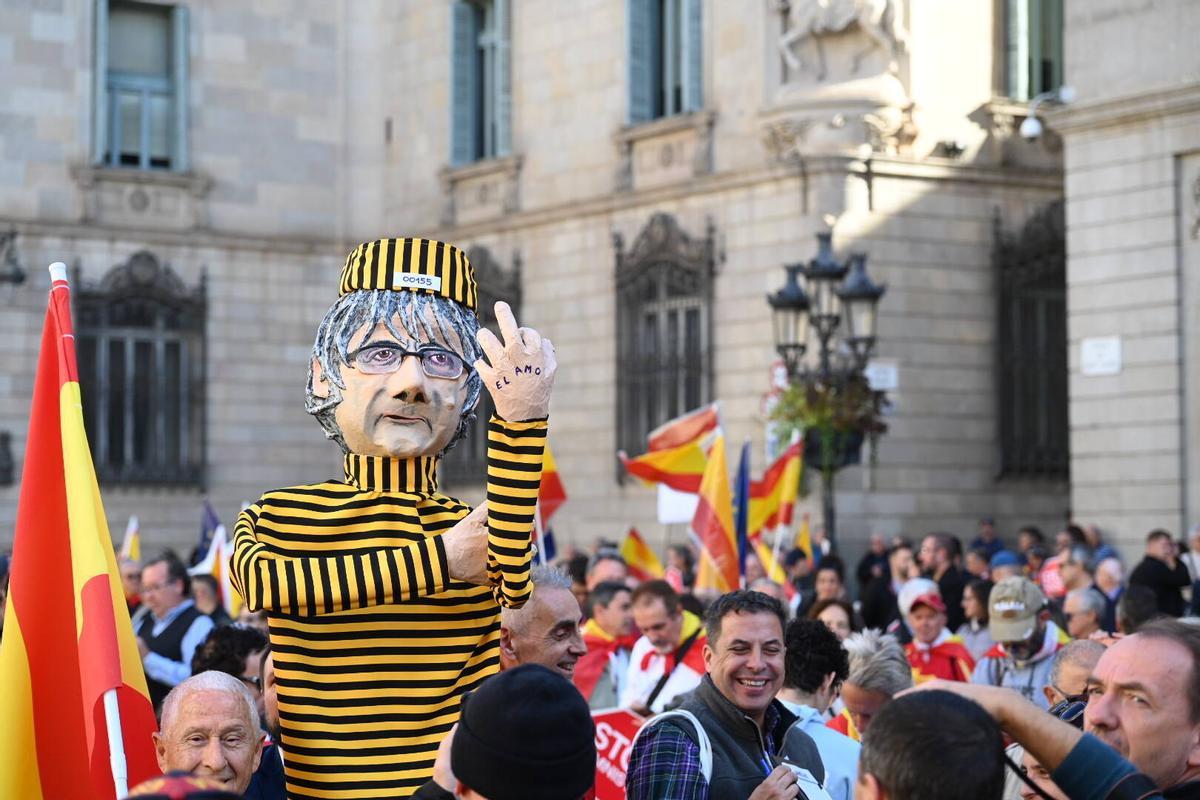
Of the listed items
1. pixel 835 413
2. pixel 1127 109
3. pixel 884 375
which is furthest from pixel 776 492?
pixel 884 375

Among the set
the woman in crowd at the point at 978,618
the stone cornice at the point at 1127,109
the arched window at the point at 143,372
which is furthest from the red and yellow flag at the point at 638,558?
the arched window at the point at 143,372

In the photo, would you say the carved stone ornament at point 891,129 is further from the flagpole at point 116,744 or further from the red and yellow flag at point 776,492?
the flagpole at point 116,744

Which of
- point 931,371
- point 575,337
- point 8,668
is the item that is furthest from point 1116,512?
point 8,668

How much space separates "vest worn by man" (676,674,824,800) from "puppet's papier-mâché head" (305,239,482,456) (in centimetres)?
102

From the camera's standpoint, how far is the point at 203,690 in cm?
539

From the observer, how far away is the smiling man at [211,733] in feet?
17.4

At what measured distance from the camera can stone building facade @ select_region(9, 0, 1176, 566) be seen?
21734 millimetres

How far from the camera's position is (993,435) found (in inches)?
898

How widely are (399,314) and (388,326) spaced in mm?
42

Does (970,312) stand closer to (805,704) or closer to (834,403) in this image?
(834,403)

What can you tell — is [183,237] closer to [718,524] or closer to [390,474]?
[718,524]

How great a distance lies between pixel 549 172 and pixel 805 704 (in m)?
19.3

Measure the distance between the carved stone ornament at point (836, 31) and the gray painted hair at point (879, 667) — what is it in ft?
48.4

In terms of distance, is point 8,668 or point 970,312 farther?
point 970,312
